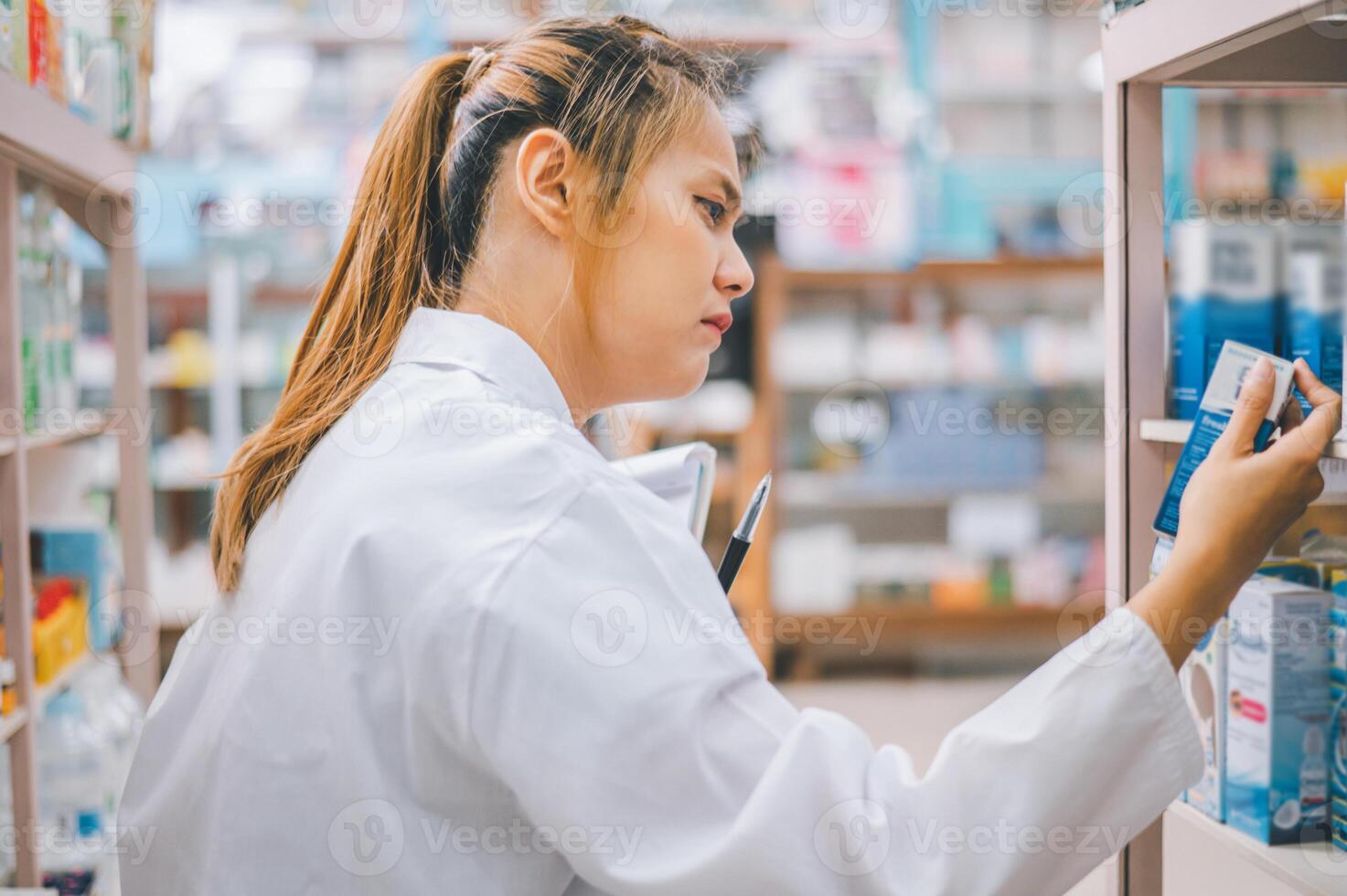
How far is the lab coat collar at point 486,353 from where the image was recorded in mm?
989

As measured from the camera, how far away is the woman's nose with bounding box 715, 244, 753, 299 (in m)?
1.12

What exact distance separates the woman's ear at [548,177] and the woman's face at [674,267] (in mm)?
38

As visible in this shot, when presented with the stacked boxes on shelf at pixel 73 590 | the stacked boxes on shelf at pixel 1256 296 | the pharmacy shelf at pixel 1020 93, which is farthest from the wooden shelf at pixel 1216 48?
the pharmacy shelf at pixel 1020 93

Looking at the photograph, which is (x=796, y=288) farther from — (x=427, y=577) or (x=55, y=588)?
(x=427, y=577)

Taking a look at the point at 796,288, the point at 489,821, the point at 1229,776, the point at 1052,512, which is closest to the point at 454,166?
the point at 489,821

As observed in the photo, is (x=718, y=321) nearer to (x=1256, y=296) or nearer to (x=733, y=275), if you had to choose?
(x=733, y=275)

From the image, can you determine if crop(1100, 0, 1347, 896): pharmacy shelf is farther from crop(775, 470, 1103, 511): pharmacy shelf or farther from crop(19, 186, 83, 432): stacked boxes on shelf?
crop(775, 470, 1103, 511): pharmacy shelf

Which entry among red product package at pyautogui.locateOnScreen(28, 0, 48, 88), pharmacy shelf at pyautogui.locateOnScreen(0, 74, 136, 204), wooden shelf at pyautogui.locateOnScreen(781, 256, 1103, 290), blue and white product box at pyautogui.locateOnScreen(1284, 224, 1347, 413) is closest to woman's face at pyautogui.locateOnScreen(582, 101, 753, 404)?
blue and white product box at pyautogui.locateOnScreen(1284, 224, 1347, 413)

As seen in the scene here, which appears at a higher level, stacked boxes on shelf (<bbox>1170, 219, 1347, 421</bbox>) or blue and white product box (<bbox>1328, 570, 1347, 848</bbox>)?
stacked boxes on shelf (<bbox>1170, 219, 1347, 421</bbox>)

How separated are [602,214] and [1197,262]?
66cm

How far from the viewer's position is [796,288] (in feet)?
16.2

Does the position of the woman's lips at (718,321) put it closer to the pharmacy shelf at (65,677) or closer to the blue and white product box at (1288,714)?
the blue and white product box at (1288,714)

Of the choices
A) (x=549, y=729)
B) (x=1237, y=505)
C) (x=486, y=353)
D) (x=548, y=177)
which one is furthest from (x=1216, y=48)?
(x=549, y=729)

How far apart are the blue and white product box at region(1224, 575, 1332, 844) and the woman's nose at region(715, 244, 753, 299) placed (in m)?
0.63
